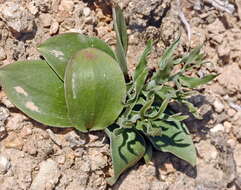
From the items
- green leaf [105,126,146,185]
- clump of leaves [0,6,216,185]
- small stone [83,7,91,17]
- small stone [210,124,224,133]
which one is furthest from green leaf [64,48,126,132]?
small stone [210,124,224,133]

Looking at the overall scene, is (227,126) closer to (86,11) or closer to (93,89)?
(93,89)

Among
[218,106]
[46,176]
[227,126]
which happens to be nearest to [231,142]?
[227,126]

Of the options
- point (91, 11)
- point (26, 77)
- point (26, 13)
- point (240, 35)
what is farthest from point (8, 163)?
point (240, 35)

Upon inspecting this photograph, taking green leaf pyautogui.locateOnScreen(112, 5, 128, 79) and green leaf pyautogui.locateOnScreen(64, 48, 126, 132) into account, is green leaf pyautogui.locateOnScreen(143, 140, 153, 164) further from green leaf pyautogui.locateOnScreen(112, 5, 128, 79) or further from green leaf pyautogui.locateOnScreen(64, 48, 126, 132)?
green leaf pyautogui.locateOnScreen(112, 5, 128, 79)

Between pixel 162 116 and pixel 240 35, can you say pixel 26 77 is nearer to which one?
pixel 162 116

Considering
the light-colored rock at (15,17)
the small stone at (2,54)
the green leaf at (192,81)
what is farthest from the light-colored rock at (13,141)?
the green leaf at (192,81)
